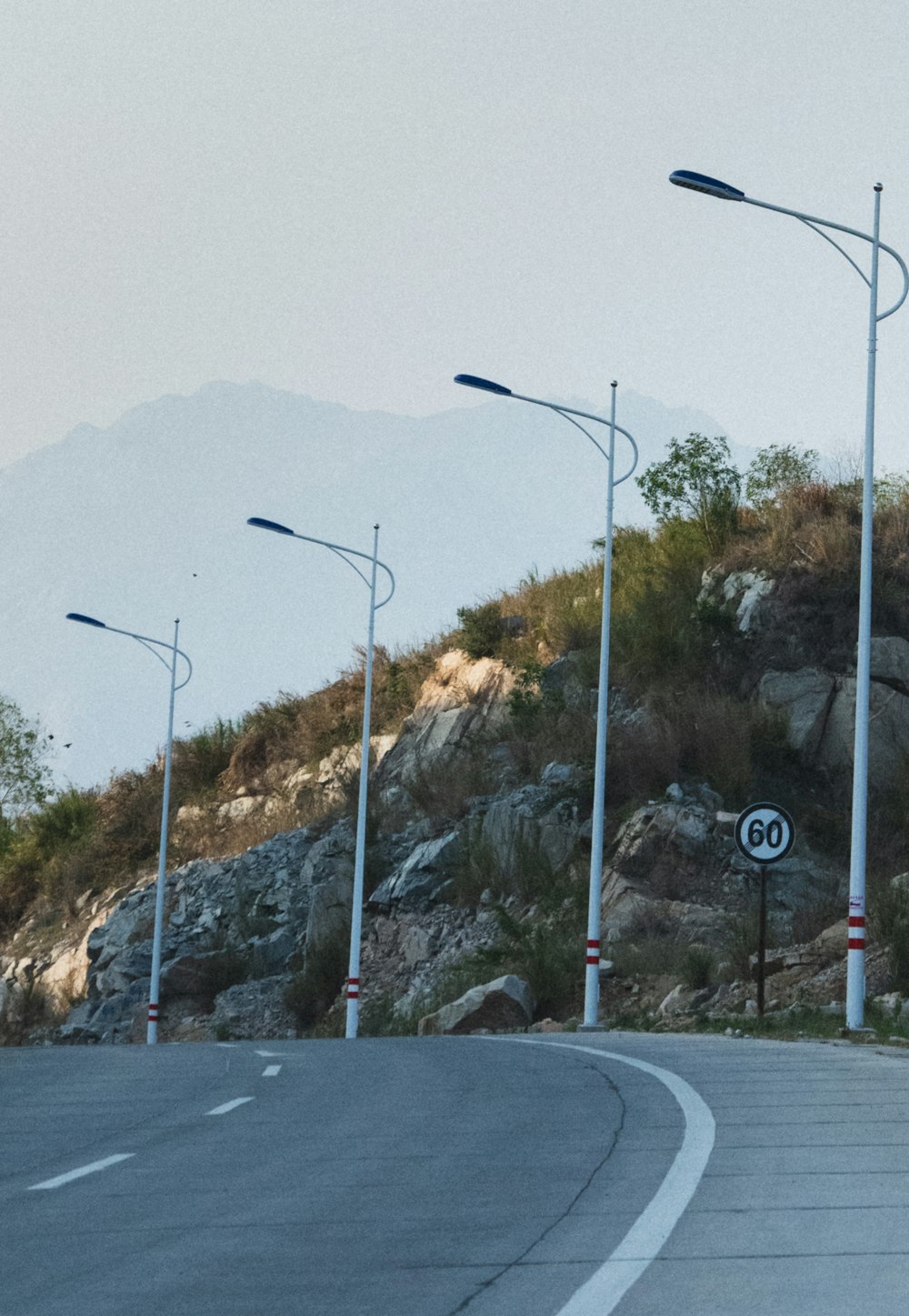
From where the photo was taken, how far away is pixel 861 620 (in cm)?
1955

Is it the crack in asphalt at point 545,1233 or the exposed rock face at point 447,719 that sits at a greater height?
the exposed rock face at point 447,719

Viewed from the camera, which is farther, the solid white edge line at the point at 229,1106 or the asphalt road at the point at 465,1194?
the solid white edge line at the point at 229,1106

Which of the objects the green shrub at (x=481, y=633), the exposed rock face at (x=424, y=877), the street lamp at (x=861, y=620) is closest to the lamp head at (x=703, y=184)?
the street lamp at (x=861, y=620)

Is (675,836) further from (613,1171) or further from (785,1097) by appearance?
(613,1171)

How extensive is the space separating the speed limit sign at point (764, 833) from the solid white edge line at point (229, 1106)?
10527 millimetres

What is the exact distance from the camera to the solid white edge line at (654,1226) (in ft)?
18.4

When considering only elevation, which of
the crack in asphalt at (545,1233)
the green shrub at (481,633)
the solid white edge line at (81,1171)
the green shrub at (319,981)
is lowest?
the green shrub at (319,981)

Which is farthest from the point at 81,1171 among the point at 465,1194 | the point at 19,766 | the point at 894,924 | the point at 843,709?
the point at 19,766

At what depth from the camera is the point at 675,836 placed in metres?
35.7

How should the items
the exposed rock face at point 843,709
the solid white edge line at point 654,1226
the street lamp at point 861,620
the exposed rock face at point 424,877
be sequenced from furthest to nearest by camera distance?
the exposed rock face at point 424,877 < the exposed rock face at point 843,709 < the street lamp at point 861,620 < the solid white edge line at point 654,1226

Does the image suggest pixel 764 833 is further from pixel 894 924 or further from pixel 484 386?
pixel 484 386

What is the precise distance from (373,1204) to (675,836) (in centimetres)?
2840

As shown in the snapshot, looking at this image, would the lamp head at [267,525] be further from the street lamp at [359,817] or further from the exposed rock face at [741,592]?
the exposed rock face at [741,592]

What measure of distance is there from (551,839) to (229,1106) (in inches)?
1043
